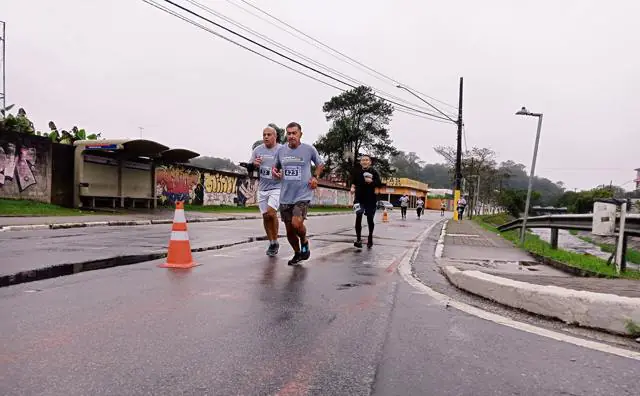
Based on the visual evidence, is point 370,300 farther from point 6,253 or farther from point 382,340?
point 6,253

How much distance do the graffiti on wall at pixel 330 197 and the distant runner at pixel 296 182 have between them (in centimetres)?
3977

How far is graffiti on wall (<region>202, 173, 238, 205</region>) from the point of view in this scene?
2903 cm

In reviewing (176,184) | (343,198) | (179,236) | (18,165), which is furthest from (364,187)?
(343,198)

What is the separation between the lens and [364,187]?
389 inches

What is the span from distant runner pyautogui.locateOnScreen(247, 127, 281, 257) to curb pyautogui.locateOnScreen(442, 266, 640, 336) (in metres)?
3.38

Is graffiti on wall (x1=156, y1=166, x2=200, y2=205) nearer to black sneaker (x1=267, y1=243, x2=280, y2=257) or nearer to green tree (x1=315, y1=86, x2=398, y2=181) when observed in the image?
black sneaker (x1=267, y1=243, x2=280, y2=257)

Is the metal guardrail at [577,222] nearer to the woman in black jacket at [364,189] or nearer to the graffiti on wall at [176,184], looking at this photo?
the woman in black jacket at [364,189]

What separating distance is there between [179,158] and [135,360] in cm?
2198

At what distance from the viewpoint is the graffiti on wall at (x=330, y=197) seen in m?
51.5

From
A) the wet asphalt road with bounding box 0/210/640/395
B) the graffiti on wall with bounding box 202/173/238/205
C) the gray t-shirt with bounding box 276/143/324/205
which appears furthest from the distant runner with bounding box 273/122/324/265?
the graffiti on wall with bounding box 202/173/238/205

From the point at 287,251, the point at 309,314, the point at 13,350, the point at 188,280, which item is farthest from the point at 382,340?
the point at 287,251

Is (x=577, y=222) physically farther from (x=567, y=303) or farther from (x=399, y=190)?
(x=399, y=190)

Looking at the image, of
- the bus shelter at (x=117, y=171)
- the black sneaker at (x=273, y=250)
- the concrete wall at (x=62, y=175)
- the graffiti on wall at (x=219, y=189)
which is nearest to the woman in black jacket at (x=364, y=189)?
the black sneaker at (x=273, y=250)

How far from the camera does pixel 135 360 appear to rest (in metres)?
2.93
